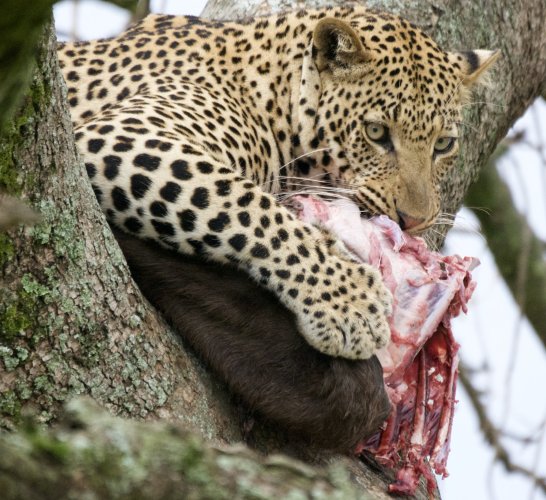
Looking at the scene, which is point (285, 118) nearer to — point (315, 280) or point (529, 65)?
point (315, 280)

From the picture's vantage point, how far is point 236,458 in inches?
63.2

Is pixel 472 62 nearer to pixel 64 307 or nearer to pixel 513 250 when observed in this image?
pixel 513 250

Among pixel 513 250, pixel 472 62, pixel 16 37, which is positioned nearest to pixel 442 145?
pixel 472 62

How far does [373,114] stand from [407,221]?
1.88ft

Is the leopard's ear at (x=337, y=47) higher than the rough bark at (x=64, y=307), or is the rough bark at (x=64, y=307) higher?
the leopard's ear at (x=337, y=47)

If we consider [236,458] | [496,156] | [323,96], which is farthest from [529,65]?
[236,458]

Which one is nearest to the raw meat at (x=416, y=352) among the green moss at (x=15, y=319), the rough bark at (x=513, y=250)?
the green moss at (x=15, y=319)

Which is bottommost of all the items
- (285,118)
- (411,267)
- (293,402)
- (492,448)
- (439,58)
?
(492,448)

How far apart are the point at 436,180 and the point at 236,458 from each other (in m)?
4.10

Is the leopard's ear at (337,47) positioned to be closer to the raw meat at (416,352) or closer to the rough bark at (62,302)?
the raw meat at (416,352)

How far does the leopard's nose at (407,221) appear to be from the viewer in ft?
16.9

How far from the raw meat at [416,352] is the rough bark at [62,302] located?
1.12 m

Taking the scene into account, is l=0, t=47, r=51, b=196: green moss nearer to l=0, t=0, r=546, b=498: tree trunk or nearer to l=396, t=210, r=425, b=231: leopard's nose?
l=0, t=0, r=546, b=498: tree trunk

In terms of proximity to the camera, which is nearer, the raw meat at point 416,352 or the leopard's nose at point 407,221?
the raw meat at point 416,352
